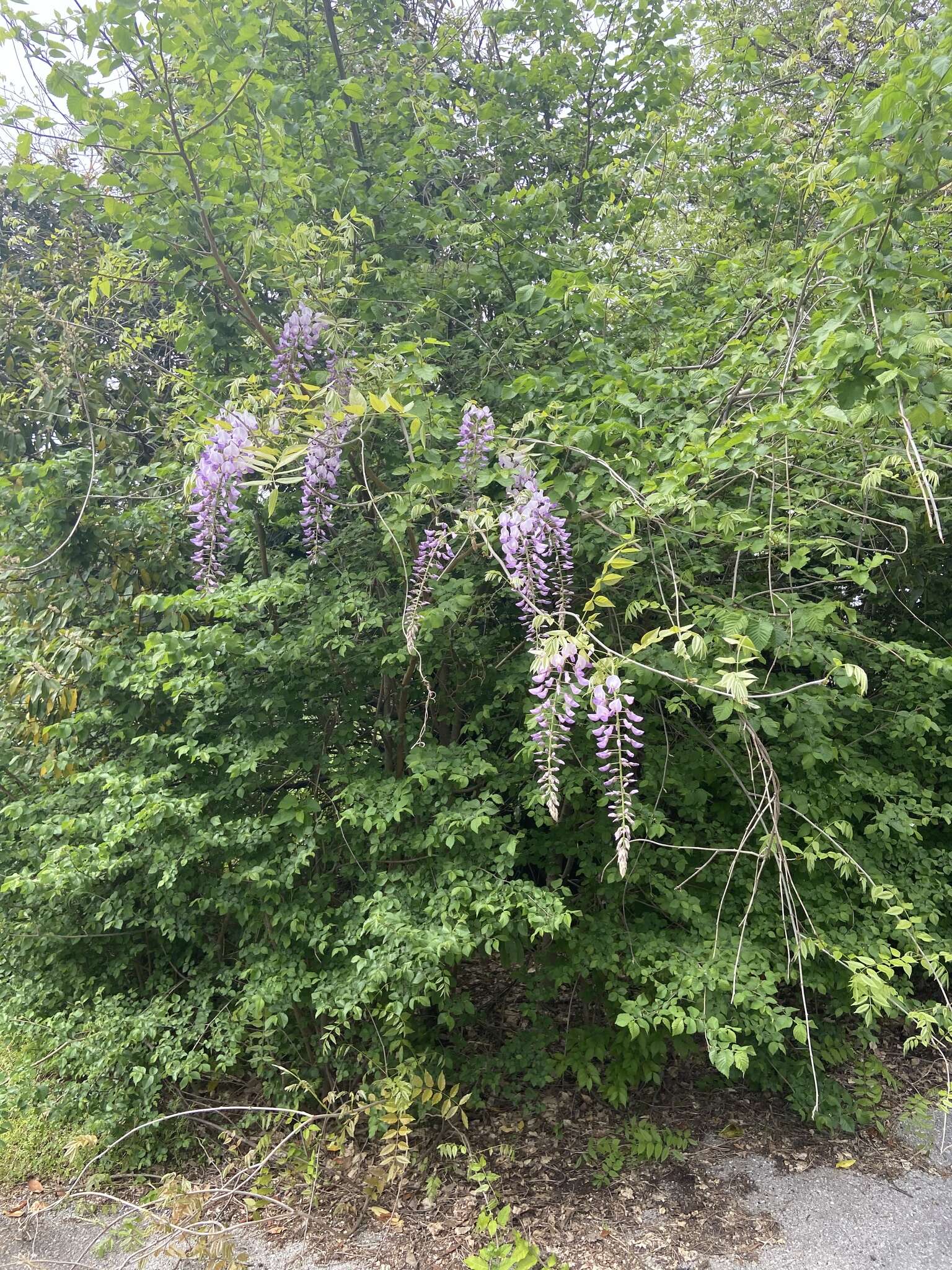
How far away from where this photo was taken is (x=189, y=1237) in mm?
2473

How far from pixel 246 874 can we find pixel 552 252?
2927mm

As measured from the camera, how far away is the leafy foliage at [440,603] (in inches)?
101

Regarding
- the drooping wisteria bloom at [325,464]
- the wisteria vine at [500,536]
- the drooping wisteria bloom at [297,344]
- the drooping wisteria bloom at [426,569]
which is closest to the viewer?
the wisteria vine at [500,536]

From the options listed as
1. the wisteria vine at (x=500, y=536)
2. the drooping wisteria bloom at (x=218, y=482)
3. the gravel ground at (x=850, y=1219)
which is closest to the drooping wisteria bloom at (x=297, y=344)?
the wisteria vine at (x=500, y=536)

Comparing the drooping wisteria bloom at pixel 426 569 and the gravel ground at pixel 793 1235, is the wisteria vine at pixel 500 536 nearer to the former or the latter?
the drooping wisteria bloom at pixel 426 569

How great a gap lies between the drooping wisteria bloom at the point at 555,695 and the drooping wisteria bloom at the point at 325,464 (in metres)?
0.89

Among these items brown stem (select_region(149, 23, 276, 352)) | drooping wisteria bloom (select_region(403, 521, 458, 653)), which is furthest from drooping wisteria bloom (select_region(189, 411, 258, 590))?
drooping wisteria bloom (select_region(403, 521, 458, 653))

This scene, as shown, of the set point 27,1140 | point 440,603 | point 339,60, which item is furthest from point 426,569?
point 27,1140

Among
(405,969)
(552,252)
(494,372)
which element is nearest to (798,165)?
(552,252)

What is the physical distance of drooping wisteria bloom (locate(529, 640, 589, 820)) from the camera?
1.79 m

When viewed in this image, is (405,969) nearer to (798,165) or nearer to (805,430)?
(805,430)

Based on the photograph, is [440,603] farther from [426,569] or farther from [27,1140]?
[27,1140]

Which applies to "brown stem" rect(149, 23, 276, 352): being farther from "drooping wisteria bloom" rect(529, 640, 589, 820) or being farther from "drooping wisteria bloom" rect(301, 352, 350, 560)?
"drooping wisteria bloom" rect(529, 640, 589, 820)

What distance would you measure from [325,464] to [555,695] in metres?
1.12
